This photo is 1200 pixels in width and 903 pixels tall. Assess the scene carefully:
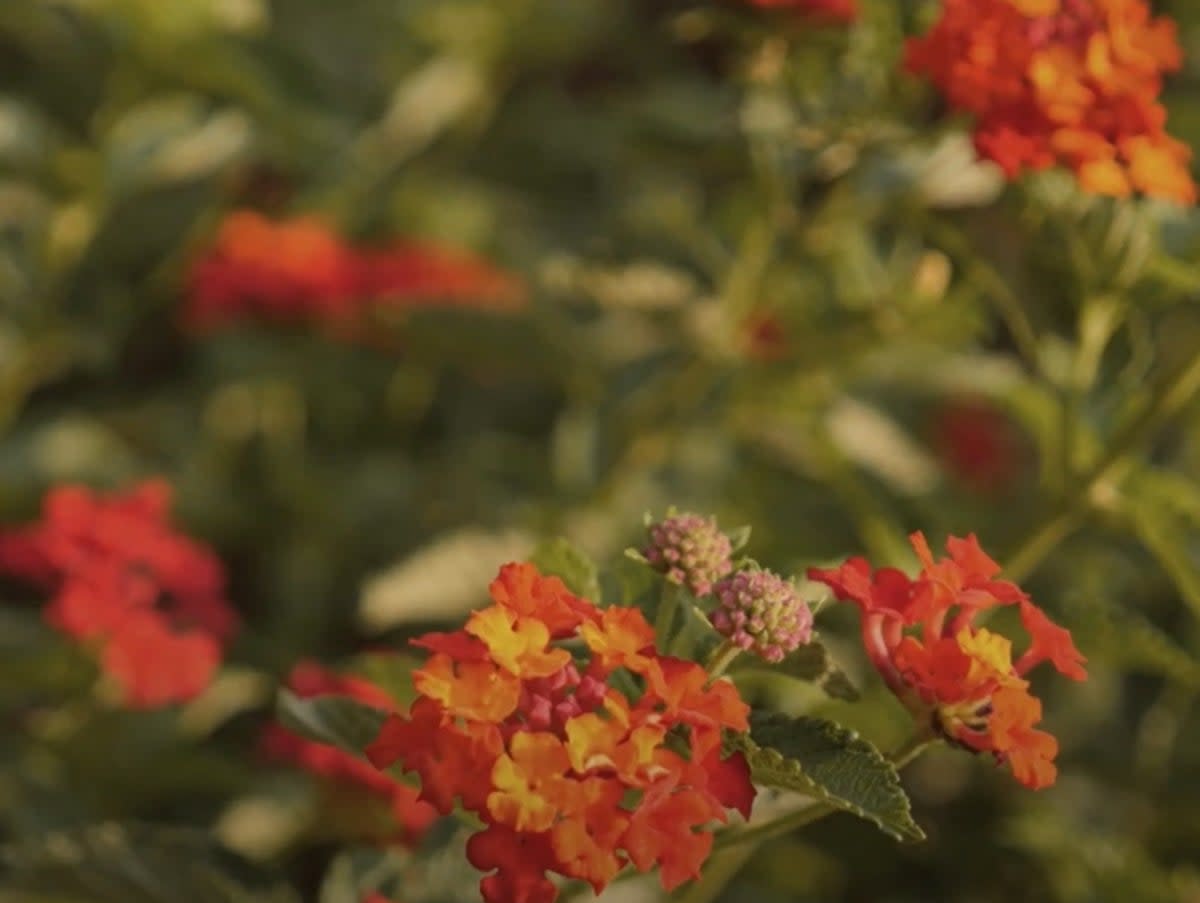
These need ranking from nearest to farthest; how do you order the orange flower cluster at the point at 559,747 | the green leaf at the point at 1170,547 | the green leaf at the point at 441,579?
1. the orange flower cluster at the point at 559,747
2. the green leaf at the point at 1170,547
3. the green leaf at the point at 441,579

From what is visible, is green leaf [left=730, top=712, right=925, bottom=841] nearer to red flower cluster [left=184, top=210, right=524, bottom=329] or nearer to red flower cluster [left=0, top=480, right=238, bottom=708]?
red flower cluster [left=0, top=480, right=238, bottom=708]

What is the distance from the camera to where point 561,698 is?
78 cm

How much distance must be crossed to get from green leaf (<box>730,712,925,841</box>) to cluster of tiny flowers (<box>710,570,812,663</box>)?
0.15 ft

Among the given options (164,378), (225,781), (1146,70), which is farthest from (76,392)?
(1146,70)

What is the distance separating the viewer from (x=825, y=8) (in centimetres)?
144

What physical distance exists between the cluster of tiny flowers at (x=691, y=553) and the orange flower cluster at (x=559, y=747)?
49 mm

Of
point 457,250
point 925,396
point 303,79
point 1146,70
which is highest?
point 1146,70

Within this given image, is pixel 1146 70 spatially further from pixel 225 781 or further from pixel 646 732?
pixel 225 781

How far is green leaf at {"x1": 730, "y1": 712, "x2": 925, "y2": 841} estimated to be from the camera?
770mm

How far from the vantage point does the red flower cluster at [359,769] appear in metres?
1.23

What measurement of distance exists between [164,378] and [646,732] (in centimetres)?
178

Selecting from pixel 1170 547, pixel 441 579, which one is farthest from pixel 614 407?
pixel 1170 547

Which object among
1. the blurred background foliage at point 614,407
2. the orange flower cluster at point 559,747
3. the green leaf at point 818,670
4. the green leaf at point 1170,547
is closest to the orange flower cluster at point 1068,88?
the blurred background foliage at point 614,407

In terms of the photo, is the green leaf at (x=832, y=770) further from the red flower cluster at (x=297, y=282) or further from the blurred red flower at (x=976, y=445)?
the blurred red flower at (x=976, y=445)
